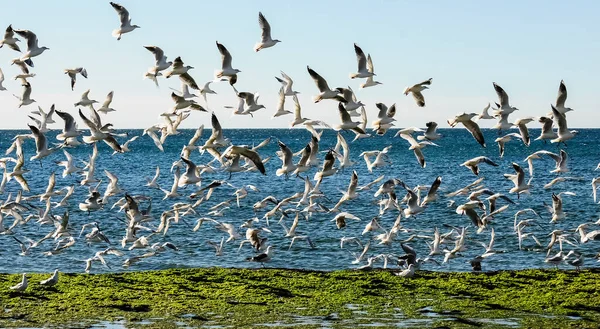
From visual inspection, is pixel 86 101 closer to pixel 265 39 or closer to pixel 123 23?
pixel 123 23

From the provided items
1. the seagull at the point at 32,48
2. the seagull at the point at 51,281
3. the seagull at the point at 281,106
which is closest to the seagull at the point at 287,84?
the seagull at the point at 281,106

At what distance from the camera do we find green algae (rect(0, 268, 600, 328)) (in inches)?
644

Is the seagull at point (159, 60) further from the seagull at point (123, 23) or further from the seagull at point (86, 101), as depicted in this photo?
the seagull at point (86, 101)

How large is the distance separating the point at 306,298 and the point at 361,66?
691cm

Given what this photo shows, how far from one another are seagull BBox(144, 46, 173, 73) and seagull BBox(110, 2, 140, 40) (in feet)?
2.02

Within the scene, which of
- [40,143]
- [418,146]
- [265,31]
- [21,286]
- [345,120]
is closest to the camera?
[21,286]

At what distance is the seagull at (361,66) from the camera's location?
2248 centimetres

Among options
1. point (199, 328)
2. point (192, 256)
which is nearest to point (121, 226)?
point (192, 256)

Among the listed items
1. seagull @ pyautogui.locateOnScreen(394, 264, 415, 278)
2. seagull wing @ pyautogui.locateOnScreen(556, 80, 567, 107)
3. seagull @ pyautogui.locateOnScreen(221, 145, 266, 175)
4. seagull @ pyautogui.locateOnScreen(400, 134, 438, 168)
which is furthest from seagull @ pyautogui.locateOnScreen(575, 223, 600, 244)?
seagull @ pyautogui.locateOnScreen(221, 145, 266, 175)

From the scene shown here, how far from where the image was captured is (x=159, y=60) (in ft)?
72.3

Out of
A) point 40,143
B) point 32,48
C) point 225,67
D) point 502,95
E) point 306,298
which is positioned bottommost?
point 306,298

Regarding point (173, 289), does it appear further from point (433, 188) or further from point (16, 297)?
point (433, 188)

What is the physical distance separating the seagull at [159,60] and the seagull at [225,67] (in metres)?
1.20

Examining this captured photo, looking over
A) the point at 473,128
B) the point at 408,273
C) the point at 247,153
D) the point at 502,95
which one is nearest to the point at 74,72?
the point at 247,153
